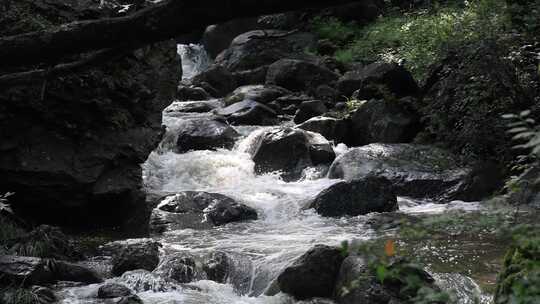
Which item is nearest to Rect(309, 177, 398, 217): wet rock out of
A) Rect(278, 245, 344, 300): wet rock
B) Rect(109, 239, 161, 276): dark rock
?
Rect(109, 239, 161, 276): dark rock

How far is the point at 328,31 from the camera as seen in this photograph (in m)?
23.1

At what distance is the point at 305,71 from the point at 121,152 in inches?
353

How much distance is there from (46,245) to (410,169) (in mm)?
6226

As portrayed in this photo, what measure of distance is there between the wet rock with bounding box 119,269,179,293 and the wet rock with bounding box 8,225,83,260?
1.24 metres

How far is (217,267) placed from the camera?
7727 mm

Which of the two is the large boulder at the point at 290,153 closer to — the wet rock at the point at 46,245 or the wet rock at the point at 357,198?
the wet rock at the point at 357,198

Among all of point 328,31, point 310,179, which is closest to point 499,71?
point 310,179

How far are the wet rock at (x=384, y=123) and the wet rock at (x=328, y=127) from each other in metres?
0.18

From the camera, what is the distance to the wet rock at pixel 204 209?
10.1 meters

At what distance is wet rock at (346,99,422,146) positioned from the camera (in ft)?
43.2

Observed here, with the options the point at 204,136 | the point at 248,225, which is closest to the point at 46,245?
the point at 248,225

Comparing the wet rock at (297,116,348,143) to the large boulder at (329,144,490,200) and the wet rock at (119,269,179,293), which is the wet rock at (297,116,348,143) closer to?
the large boulder at (329,144,490,200)

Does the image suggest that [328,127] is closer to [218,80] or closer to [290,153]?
[290,153]

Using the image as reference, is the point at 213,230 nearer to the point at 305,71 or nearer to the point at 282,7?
the point at 282,7
